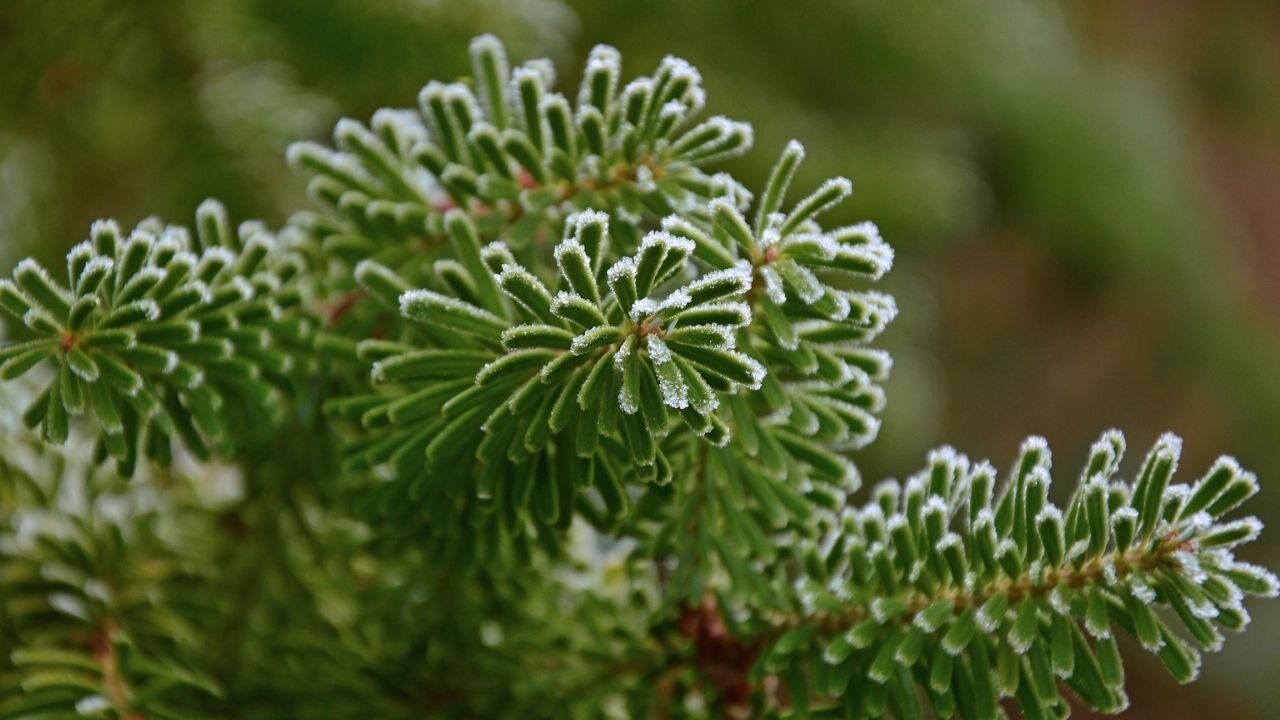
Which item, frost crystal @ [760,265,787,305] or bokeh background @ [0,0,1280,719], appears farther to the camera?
bokeh background @ [0,0,1280,719]

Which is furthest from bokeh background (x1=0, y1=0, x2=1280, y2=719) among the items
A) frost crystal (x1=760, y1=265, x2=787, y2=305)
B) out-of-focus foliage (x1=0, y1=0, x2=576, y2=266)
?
frost crystal (x1=760, y1=265, x2=787, y2=305)

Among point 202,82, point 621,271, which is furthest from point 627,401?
point 202,82

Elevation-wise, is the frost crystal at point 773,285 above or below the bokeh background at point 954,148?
below

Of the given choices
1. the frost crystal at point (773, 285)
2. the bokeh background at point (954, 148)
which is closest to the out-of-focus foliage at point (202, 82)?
the bokeh background at point (954, 148)

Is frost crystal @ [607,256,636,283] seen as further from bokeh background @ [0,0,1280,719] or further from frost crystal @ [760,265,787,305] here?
bokeh background @ [0,0,1280,719]

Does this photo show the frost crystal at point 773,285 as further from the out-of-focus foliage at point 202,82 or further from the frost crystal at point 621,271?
the out-of-focus foliage at point 202,82

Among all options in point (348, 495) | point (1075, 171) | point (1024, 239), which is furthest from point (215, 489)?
point (1024, 239)

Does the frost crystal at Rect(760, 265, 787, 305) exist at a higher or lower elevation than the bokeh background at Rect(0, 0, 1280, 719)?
lower

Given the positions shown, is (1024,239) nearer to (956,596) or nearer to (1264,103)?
(1264,103)
